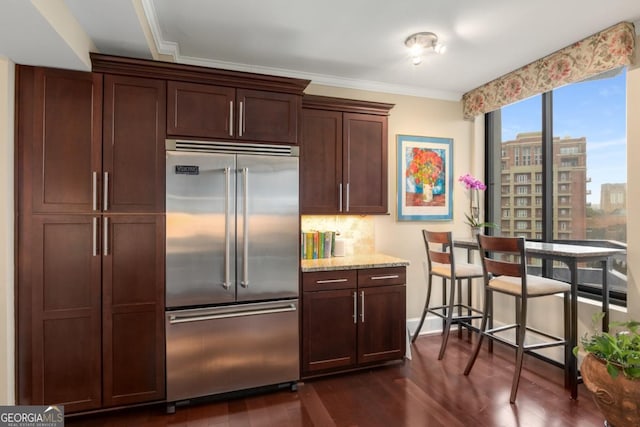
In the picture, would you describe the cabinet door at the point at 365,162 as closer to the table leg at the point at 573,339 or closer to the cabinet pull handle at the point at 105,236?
the table leg at the point at 573,339

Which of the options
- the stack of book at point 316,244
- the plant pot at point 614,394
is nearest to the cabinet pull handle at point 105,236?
the stack of book at point 316,244

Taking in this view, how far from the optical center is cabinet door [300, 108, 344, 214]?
3045mm

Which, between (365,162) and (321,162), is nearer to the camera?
(321,162)

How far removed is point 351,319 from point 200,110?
78.5 inches

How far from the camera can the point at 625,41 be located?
8.04ft

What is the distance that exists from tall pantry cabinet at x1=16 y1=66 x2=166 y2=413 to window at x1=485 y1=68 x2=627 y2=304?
11.3 feet

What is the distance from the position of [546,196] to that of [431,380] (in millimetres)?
2097

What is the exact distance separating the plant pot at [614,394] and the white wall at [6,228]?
3.47 meters

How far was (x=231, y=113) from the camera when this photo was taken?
8.32ft

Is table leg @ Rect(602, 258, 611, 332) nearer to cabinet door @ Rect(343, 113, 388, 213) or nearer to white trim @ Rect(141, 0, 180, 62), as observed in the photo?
cabinet door @ Rect(343, 113, 388, 213)

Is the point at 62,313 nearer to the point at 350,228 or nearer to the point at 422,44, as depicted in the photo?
the point at 350,228

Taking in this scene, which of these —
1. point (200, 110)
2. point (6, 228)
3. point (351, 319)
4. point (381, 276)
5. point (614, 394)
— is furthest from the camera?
point (381, 276)

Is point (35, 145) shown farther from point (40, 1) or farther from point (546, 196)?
point (546, 196)

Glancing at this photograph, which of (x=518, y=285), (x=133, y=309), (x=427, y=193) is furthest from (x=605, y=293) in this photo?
(x=133, y=309)
